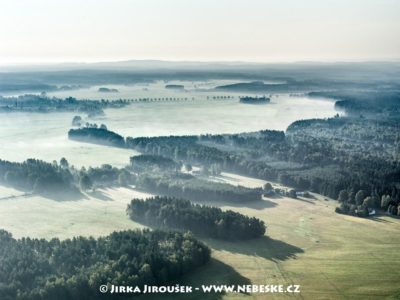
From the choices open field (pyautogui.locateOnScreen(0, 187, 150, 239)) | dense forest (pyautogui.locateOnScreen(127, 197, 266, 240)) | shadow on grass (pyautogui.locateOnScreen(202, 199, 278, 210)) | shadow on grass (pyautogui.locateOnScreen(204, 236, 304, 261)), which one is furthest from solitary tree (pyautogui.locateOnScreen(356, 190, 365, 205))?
open field (pyautogui.locateOnScreen(0, 187, 150, 239))

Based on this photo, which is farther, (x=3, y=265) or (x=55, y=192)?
(x=55, y=192)

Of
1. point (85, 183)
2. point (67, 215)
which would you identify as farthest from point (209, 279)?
point (85, 183)

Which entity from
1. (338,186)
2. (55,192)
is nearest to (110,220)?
(55,192)

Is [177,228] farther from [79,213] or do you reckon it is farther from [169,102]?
[169,102]

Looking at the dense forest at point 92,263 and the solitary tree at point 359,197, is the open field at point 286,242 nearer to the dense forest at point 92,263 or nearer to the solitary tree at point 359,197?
the dense forest at point 92,263

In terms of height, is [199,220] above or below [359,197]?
below

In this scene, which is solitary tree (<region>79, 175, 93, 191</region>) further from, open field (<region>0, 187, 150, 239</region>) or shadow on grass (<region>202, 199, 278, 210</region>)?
shadow on grass (<region>202, 199, 278, 210</region>)

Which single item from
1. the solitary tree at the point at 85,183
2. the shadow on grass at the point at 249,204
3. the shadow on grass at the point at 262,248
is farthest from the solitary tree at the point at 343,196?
the solitary tree at the point at 85,183

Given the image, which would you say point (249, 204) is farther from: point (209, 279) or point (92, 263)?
point (92, 263)
